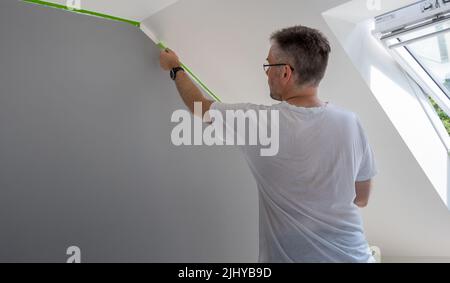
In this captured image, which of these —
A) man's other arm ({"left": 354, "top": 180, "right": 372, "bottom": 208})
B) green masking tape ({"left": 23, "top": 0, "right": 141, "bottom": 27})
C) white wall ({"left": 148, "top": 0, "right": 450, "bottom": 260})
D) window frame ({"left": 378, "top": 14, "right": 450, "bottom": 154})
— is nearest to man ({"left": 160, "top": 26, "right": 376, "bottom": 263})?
man's other arm ({"left": 354, "top": 180, "right": 372, "bottom": 208})

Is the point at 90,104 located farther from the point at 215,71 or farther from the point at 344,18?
the point at 344,18

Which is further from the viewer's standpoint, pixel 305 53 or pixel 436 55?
pixel 436 55

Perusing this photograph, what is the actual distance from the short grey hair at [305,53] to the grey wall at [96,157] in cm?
103

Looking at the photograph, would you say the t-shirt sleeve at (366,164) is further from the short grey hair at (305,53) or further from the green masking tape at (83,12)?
the green masking tape at (83,12)

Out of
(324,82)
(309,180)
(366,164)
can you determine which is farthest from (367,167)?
(324,82)

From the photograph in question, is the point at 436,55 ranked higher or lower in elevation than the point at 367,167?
higher

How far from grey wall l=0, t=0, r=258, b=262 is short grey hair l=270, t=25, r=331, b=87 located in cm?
103

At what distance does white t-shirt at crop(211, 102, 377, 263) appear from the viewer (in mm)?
1236

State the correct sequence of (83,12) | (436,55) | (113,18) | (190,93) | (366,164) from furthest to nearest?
(436,55), (113,18), (83,12), (190,93), (366,164)

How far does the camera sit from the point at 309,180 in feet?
4.13

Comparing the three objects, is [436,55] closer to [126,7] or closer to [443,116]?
[443,116]

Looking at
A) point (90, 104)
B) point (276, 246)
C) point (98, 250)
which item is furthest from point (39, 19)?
Result: point (276, 246)

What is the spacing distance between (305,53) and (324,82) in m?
0.77

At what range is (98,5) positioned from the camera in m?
1.97
